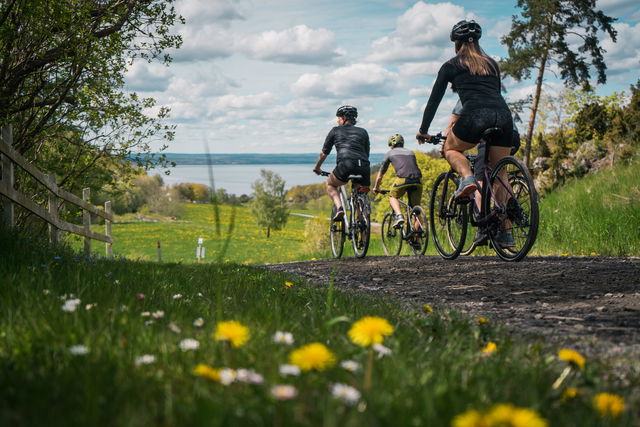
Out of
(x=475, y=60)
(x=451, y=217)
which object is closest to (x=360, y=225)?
(x=451, y=217)

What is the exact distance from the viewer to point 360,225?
29.3 ft

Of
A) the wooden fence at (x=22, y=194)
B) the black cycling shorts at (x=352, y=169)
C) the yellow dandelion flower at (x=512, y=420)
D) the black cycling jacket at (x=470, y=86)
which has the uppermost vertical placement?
the black cycling jacket at (x=470, y=86)

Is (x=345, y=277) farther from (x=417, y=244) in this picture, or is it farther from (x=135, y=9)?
(x=135, y=9)

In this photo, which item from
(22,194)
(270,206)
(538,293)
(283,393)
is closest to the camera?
(283,393)

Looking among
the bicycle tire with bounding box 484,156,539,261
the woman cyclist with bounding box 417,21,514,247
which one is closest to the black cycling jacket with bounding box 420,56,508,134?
the woman cyclist with bounding box 417,21,514,247

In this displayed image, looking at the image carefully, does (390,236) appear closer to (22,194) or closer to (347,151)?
(347,151)

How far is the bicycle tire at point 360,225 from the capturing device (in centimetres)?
881

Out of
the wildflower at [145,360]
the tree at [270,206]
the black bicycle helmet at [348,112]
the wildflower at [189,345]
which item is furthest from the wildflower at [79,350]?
the tree at [270,206]

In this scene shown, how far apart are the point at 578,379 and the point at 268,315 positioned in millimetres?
1230

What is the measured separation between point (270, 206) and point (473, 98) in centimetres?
5881

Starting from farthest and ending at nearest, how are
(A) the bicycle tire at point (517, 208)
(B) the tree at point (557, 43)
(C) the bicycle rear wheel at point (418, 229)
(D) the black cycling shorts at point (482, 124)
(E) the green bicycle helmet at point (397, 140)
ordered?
(B) the tree at point (557, 43) < (E) the green bicycle helmet at point (397, 140) < (C) the bicycle rear wheel at point (418, 229) < (D) the black cycling shorts at point (482, 124) < (A) the bicycle tire at point (517, 208)

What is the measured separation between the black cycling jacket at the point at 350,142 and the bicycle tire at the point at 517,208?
11.7ft

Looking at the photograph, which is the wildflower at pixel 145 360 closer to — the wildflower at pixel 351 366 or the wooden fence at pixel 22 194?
the wildflower at pixel 351 366

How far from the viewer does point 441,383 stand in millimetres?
1460
